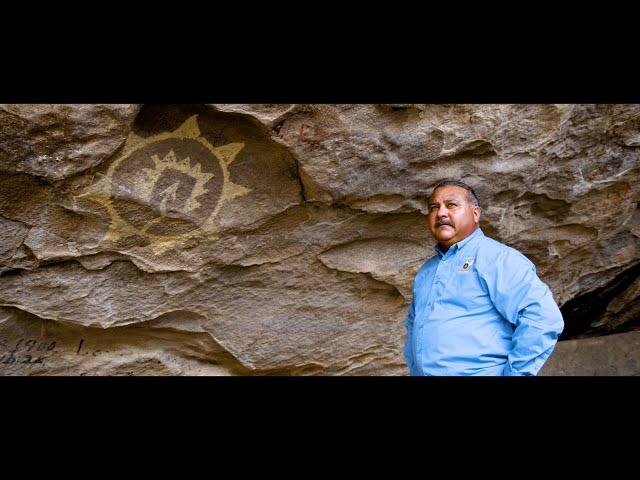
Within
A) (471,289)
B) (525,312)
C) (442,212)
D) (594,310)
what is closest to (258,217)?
(442,212)

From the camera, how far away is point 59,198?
186 centimetres

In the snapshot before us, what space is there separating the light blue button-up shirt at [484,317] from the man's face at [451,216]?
0.14 feet

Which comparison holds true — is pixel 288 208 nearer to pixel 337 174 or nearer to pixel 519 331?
pixel 337 174

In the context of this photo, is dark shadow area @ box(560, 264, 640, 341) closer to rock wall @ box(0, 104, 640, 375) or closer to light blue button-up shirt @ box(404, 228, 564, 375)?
rock wall @ box(0, 104, 640, 375)

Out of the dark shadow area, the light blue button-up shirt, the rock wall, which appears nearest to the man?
the light blue button-up shirt

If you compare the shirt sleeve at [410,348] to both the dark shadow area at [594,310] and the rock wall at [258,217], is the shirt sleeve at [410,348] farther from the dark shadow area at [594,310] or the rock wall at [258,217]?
the dark shadow area at [594,310]

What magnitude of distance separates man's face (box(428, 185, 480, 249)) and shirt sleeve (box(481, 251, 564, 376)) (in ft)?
0.57

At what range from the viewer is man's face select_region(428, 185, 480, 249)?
1.61 meters

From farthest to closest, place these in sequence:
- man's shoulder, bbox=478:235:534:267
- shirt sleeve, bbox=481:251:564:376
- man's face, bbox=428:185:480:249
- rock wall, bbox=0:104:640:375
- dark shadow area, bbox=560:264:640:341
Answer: dark shadow area, bbox=560:264:640:341
rock wall, bbox=0:104:640:375
man's face, bbox=428:185:480:249
man's shoulder, bbox=478:235:534:267
shirt sleeve, bbox=481:251:564:376

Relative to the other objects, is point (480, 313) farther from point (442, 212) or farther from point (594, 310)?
point (594, 310)

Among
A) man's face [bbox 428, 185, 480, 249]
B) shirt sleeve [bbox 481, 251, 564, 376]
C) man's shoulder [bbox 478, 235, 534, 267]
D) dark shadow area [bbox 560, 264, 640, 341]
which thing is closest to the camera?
shirt sleeve [bbox 481, 251, 564, 376]

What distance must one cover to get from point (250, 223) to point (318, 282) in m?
0.37

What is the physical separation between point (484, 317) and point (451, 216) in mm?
291

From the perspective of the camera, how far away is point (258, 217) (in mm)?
2035
